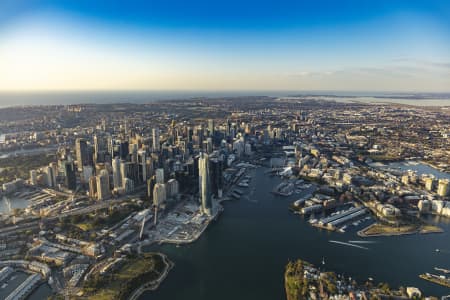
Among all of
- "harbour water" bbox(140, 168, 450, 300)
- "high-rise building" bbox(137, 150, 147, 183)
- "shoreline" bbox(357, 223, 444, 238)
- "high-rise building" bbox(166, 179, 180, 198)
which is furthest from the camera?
"high-rise building" bbox(137, 150, 147, 183)

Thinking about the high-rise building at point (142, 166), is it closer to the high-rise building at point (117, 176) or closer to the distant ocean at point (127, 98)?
the high-rise building at point (117, 176)

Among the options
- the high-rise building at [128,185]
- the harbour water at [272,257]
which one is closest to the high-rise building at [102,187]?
the high-rise building at [128,185]

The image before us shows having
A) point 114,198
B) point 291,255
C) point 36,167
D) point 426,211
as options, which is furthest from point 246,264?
point 36,167

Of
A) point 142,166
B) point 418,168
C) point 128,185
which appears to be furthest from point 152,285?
point 418,168

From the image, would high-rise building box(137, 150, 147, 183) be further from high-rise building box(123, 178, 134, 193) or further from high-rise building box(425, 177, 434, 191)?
high-rise building box(425, 177, 434, 191)

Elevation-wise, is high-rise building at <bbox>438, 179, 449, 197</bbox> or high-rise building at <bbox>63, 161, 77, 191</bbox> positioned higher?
high-rise building at <bbox>63, 161, 77, 191</bbox>

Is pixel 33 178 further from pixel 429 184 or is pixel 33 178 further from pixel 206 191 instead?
pixel 429 184

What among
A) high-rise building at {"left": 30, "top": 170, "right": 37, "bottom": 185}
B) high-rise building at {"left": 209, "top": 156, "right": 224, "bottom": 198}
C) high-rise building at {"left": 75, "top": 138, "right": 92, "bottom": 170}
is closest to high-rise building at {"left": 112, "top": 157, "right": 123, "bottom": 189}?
high-rise building at {"left": 75, "top": 138, "right": 92, "bottom": 170}

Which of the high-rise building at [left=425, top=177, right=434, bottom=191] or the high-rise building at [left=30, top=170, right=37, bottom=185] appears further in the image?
the high-rise building at [left=30, top=170, right=37, bottom=185]
